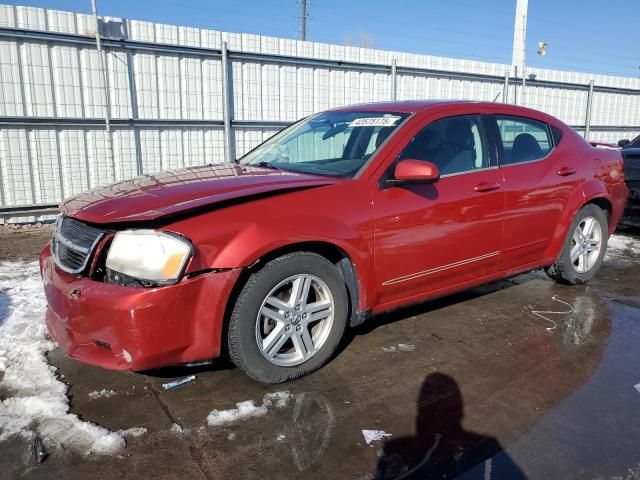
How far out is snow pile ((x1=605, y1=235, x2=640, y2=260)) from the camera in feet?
20.7

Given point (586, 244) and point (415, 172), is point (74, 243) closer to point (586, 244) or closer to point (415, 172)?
point (415, 172)

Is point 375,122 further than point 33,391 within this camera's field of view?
Yes

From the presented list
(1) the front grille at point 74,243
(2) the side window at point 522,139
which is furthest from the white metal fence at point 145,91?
(1) the front grille at point 74,243

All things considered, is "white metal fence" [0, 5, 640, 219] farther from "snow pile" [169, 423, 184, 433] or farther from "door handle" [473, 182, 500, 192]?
"snow pile" [169, 423, 184, 433]

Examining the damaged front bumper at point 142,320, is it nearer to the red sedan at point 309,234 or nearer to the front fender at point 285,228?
the red sedan at point 309,234

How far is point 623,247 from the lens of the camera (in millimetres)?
6719

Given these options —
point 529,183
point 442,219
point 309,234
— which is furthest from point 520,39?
point 309,234

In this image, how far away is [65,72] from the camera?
7449 mm

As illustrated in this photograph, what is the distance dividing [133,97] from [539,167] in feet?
20.4

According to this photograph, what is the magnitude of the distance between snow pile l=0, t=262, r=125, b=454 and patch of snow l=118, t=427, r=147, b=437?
0.04 meters

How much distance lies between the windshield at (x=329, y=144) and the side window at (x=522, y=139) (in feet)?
3.24

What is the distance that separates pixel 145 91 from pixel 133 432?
667cm

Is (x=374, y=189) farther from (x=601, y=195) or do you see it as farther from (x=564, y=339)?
(x=601, y=195)

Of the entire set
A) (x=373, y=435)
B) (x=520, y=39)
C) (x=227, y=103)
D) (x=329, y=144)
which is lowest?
(x=373, y=435)
